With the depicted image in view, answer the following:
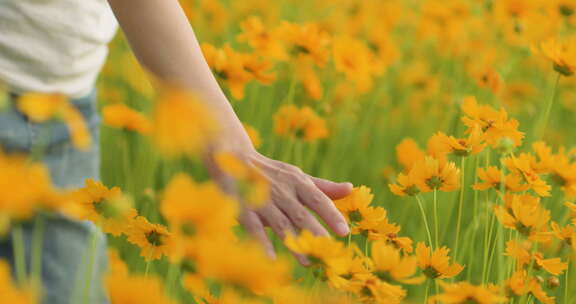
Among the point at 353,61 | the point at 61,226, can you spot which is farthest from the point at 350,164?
the point at 61,226

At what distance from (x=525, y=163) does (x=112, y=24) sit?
0.52 metres

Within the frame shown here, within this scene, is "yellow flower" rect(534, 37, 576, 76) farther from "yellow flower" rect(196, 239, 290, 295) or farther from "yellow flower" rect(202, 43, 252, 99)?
"yellow flower" rect(196, 239, 290, 295)

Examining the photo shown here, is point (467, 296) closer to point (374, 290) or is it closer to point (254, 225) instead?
point (374, 290)

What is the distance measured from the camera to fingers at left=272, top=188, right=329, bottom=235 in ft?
2.04

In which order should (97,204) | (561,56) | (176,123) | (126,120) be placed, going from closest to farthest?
(176,123)
(97,204)
(561,56)
(126,120)

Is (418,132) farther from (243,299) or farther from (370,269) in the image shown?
(243,299)

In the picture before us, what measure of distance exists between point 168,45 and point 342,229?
0.25 metres

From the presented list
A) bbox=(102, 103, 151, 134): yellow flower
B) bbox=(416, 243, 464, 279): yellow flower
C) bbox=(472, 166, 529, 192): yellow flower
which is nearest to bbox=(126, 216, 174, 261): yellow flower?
bbox=(416, 243, 464, 279): yellow flower

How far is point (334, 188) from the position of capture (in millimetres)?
685

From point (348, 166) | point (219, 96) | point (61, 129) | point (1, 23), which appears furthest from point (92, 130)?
point (348, 166)

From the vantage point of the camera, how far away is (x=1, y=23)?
0.78 meters

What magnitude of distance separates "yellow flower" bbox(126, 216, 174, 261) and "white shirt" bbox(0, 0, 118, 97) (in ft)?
0.92

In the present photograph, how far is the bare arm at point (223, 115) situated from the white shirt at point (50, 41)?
4.9 inches

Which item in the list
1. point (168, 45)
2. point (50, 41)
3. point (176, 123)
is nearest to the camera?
point (176, 123)
